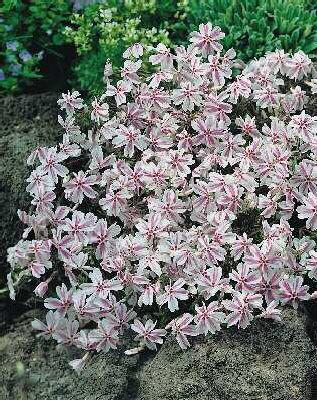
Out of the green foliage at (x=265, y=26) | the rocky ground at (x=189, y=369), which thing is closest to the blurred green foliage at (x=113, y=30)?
the green foliage at (x=265, y=26)

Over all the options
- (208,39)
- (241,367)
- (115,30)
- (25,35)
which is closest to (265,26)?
(208,39)

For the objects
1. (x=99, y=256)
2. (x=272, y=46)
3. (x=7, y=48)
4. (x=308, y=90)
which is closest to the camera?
(x=99, y=256)

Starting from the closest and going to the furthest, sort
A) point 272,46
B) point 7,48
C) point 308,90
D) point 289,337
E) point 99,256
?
1. point 289,337
2. point 99,256
3. point 308,90
4. point 272,46
5. point 7,48

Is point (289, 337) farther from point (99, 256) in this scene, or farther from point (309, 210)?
point (99, 256)

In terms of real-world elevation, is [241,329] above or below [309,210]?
below

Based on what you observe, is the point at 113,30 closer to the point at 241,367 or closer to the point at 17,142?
the point at 17,142

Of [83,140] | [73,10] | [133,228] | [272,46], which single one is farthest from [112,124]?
[73,10]

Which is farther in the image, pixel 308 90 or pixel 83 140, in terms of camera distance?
pixel 308 90

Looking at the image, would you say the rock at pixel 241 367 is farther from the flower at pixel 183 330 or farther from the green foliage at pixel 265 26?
the green foliage at pixel 265 26

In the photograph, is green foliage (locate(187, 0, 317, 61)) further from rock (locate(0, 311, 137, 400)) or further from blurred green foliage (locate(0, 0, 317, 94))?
rock (locate(0, 311, 137, 400))
